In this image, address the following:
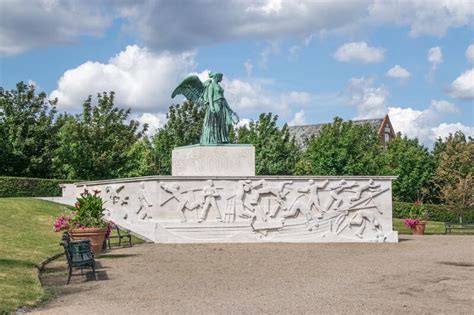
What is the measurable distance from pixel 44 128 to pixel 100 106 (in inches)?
160

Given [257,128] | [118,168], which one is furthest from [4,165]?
[257,128]

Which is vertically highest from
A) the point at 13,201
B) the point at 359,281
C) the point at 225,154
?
the point at 225,154

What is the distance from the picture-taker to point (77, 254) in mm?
10703

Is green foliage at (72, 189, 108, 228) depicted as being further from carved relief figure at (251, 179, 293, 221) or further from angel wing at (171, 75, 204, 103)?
angel wing at (171, 75, 204, 103)

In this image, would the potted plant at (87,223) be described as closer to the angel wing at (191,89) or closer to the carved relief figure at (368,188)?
the angel wing at (191,89)

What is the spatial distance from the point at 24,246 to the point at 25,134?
24.3 meters

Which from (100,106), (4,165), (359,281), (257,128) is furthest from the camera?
(257,128)

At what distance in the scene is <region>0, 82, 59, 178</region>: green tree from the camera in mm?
35812

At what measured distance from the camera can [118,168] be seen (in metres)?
36.6

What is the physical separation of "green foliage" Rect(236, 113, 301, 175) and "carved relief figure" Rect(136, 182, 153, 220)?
23428 millimetres

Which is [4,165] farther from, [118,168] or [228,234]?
[228,234]

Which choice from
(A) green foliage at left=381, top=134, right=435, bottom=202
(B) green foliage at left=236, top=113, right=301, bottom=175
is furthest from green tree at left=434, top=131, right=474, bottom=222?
(B) green foliage at left=236, top=113, right=301, bottom=175

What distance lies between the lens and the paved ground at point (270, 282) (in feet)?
27.1

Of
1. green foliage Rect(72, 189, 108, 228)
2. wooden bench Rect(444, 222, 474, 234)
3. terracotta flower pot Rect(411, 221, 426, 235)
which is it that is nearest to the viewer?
green foliage Rect(72, 189, 108, 228)
